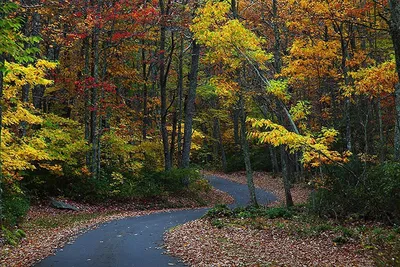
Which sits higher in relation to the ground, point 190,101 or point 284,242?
point 190,101

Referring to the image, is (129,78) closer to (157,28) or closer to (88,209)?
(157,28)

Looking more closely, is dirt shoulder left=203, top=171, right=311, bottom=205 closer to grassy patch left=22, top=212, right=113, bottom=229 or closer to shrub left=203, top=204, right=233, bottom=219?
shrub left=203, top=204, right=233, bottom=219

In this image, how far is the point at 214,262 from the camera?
28.5ft

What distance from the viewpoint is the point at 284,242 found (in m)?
10.9

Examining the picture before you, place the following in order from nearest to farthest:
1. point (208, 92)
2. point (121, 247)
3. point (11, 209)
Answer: point (121, 247) < point (11, 209) < point (208, 92)

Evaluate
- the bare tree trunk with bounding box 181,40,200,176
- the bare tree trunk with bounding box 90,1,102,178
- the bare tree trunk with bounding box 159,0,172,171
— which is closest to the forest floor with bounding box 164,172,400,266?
the bare tree trunk with bounding box 90,1,102,178

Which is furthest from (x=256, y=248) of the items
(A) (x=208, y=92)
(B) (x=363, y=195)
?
(A) (x=208, y=92)

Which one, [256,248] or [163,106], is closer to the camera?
[256,248]

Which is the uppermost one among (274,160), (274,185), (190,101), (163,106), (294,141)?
(190,101)

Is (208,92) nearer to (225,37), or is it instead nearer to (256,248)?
(225,37)

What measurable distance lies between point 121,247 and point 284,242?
14.6ft

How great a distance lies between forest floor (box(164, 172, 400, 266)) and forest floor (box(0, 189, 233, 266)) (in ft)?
10.9

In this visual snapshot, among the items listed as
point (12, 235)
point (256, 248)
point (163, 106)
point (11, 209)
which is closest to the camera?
point (256, 248)

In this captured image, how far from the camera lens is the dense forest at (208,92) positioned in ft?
40.4
